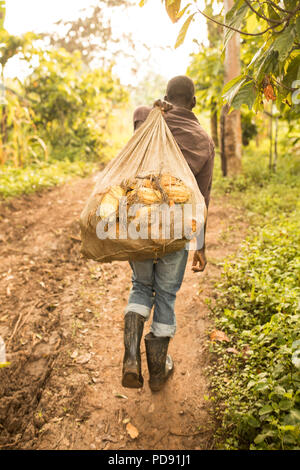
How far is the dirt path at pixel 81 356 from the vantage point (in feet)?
5.46

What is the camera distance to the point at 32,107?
22.2 ft

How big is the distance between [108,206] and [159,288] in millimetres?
589

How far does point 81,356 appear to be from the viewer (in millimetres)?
2127

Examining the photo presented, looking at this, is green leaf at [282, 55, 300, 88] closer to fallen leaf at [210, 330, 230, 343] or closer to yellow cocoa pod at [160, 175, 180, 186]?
yellow cocoa pod at [160, 175, 180, 186]

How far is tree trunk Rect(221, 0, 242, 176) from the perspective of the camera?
15.4 feet

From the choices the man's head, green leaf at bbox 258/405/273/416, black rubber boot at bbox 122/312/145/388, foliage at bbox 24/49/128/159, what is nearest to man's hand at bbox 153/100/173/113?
the man's head

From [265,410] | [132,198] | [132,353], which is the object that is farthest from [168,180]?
[265,410]

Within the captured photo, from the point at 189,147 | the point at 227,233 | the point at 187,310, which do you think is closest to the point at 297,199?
the point at 227,233

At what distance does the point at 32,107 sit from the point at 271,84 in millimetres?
6440

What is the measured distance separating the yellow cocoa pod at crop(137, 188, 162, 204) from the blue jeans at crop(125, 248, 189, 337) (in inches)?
16.3

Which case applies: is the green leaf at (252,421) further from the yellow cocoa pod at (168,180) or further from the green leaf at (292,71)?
the green leaf at (292,71)
